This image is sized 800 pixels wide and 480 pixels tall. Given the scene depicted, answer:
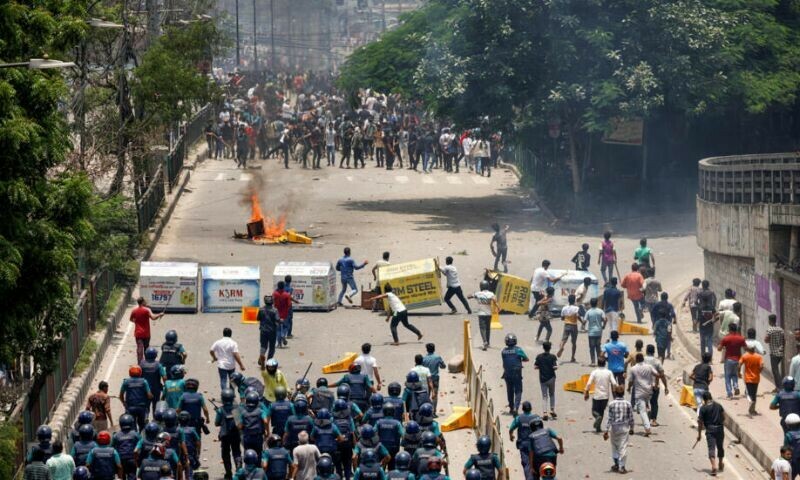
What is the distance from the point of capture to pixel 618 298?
98.2 feet

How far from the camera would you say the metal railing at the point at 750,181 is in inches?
1189

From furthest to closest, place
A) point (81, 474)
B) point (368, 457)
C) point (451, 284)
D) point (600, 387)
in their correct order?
point (451, 284) < point (600, 387) < point (368, 457) < point (81, 474)

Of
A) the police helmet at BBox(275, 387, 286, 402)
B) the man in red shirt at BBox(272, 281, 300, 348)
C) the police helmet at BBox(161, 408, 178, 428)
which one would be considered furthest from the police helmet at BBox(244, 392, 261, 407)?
the man in red shirt at BBox(272, 281, 300, 348)

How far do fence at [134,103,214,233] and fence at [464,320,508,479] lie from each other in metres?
12.2

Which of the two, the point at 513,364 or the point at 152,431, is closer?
the point at 152,431

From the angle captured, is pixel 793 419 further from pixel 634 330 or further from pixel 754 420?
pixel 634 330

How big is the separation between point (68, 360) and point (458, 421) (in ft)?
19.7

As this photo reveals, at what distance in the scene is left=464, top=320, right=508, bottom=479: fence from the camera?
20641 millimetres

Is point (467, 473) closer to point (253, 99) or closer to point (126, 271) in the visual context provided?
point (126, 271)

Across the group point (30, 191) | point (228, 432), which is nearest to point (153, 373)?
point (228, 432)

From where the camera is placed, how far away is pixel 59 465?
19172mm

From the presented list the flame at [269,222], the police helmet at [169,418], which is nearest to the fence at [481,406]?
the police helmet at [169,418]

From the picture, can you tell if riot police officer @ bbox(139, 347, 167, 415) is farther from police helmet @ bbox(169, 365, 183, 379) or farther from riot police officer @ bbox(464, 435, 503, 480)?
riot police officer @ bbox(464, 435, 503, 480)

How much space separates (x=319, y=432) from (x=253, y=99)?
42.1m
